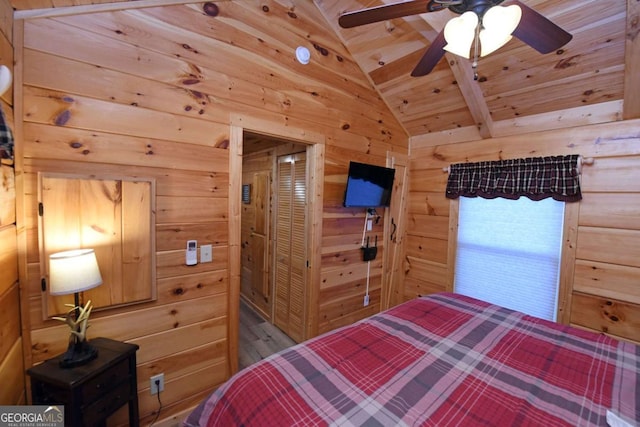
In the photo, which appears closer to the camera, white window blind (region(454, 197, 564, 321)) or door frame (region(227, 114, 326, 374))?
door frame (region(227, 114, 326, 374))

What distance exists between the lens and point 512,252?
2.60m

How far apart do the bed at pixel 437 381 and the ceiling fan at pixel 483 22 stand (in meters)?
1.45

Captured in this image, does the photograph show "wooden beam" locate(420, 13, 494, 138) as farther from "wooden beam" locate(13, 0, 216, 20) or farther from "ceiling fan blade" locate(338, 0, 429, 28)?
"wooden beam" locate(13, 0, 216, 20)

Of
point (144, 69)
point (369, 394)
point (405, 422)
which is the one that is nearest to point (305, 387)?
point (369, 394)

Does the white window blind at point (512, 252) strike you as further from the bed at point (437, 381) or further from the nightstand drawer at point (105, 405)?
the nightstand drawer at point (105, 405)

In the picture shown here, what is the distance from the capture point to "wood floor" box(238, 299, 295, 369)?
2.61m

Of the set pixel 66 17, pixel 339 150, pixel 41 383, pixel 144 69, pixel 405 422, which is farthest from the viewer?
pixel 339 150

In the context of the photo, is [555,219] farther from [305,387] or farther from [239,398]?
[239,398]

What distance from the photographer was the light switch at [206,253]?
183 centimetres

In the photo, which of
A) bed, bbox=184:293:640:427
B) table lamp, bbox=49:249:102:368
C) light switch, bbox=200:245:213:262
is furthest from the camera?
light switch, bbox=200:245:213:262

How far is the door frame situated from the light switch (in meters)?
0.13

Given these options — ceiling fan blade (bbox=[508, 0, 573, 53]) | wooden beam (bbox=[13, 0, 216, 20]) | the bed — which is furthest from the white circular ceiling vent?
the bed

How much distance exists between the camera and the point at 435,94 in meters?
2.61

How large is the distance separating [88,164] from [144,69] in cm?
65
